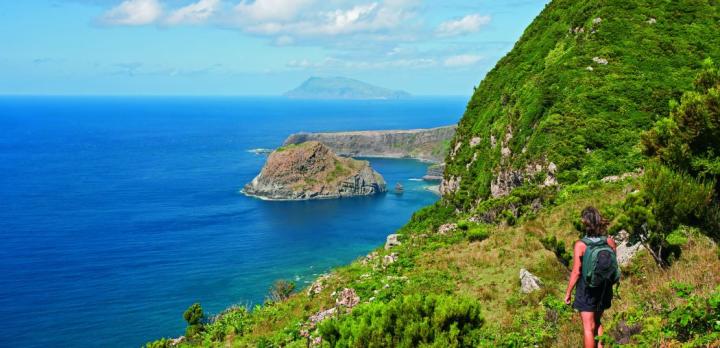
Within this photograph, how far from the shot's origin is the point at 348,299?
22.5 metres

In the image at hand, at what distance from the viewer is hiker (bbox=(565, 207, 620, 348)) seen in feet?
29.2

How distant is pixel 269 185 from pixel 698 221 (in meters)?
138

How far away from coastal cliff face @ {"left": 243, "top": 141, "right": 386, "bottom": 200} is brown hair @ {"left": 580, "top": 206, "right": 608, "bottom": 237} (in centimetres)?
13787

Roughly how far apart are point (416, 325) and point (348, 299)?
1280 cm

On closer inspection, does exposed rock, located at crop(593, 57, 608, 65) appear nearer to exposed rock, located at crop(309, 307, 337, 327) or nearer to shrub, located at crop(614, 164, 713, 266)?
shrub, located at crop(614, 164, 713, 266)

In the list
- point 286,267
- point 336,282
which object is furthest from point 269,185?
point 336,282

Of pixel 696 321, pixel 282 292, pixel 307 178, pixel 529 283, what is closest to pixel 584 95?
pixel 529 283

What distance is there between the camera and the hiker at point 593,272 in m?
8.90

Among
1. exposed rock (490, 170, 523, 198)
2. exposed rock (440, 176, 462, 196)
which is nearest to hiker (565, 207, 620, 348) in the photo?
exposed rock (490, 170, 523, 198)

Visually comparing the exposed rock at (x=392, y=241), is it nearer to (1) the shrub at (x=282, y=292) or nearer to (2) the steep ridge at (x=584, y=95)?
(1) the shrub at (x=282, y=292)

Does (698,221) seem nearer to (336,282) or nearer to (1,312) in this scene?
(336,282)

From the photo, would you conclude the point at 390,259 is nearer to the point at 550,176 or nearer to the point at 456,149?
the point at 550,176

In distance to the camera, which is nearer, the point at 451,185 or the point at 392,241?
the point at 392,241

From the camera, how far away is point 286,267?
9031 cm
